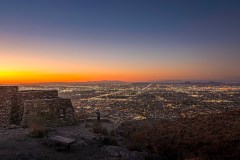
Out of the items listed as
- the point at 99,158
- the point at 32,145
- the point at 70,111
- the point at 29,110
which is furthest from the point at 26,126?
the point at 99,158

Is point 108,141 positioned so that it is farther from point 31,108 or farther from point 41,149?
point 31,108

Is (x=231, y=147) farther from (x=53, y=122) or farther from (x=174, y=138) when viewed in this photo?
(x=53, y=122)

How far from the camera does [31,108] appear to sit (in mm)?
31375

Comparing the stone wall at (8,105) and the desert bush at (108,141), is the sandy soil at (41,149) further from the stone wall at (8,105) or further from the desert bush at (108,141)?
the stone wall at (8,105)

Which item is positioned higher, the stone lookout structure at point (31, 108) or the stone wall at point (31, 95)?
the stone wall at point (31, 95)

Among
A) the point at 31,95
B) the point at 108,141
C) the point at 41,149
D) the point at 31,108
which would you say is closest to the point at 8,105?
the point at 31,95

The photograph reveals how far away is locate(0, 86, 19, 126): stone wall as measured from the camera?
32.8 meters

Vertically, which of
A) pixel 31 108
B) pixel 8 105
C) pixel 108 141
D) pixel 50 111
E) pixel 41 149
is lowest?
pixel 108 141

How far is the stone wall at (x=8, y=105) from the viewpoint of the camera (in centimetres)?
3275

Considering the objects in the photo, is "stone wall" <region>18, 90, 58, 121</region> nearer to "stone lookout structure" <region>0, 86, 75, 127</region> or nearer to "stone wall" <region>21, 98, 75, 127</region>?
"stone lookout structure" <region>0, 86, 75, 127</region>

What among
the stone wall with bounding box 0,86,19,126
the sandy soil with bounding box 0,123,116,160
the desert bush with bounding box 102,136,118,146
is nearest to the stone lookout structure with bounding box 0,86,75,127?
the stone wall with bounding box 0,86,19,126

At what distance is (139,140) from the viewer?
2850cm

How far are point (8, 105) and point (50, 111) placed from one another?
427 centimetres

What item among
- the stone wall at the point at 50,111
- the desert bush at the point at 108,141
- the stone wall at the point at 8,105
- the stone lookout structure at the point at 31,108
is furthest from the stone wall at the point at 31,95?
the desert bush at the point at 108,141
